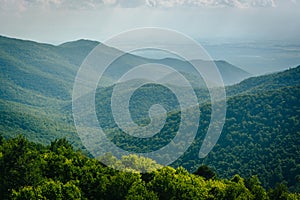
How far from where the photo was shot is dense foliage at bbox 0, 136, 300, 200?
24.5 m

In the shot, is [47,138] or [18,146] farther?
[47,138]

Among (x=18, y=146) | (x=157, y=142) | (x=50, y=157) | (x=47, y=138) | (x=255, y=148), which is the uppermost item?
(x=18, y=146)

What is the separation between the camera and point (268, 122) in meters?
76.2

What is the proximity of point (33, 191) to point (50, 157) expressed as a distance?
8201 mm

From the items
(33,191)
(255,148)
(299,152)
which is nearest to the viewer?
(33,191)

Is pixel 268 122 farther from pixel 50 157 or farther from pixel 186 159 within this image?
pixel 50 157

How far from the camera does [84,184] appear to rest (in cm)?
2806

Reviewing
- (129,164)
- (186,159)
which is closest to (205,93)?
(186,159)

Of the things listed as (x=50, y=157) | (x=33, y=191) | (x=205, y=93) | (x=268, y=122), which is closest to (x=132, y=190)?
(x=33, y=191)

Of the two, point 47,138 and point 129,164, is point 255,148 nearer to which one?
point 129,164

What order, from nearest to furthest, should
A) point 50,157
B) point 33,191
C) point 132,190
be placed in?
point 33,191 → point 132,190 → point 50,157

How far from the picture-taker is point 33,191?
23203mm

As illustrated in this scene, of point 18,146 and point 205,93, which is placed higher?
point 18,146

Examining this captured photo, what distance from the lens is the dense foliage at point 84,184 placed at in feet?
80.3
